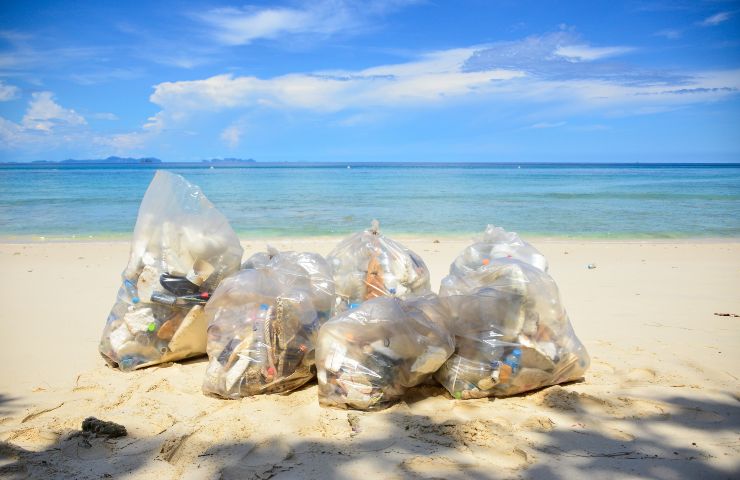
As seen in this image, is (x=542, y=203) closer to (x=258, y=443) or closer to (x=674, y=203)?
(x=674, y=203)

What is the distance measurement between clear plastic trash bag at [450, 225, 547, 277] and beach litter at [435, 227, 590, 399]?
743 millimetres

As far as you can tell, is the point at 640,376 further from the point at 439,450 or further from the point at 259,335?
the point at 259,335

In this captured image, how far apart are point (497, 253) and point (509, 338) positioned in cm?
110

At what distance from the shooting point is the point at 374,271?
11.4 ft

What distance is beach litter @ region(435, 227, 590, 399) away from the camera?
264 cm

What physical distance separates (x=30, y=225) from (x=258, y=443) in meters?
12.6

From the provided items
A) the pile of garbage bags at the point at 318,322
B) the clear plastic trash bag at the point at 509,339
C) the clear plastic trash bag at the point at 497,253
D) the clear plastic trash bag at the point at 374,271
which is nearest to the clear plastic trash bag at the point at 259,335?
the pile of garbage bags at the point at 318,322

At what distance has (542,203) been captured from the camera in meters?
18.7

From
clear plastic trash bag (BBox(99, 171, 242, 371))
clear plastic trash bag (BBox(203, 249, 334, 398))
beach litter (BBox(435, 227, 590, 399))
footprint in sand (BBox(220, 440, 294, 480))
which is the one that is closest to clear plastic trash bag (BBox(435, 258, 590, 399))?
beach litter (BBox(435, 227, 590, 399))

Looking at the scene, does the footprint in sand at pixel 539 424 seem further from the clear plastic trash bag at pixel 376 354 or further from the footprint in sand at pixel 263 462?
the footprint in sand at pixel 263 462

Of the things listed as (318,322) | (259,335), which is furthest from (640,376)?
(259,335)

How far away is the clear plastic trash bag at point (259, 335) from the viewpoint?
8.72 feet

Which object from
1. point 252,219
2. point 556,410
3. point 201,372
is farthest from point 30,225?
point 556,410

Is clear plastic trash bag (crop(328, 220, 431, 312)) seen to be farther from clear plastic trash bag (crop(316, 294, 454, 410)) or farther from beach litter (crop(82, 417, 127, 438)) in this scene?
beach litter (crop(82, 417, 127, 438))
